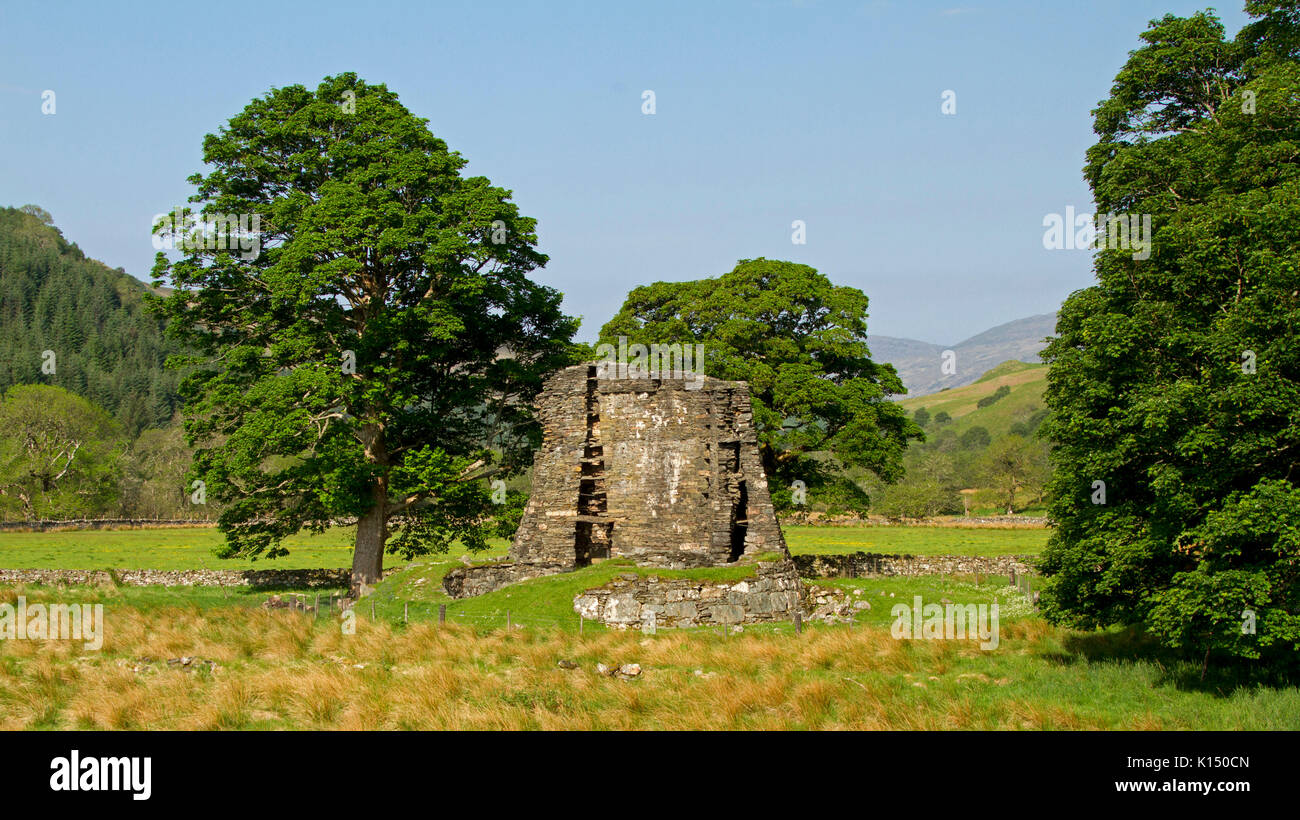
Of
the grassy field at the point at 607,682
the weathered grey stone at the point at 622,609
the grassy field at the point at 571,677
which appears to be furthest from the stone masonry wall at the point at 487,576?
the grassy field at the point at 607,682

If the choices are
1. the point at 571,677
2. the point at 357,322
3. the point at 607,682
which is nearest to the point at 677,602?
the point at 571,677

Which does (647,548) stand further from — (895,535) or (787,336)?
(895,535)

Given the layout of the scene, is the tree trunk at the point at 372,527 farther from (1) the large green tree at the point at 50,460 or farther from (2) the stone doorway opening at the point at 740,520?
(1) the large green tree at the point at 50,460

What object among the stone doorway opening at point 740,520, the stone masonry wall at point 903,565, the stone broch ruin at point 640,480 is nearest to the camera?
the stone broch ruin at point 640,480

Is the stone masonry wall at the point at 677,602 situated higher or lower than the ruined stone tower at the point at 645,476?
lower

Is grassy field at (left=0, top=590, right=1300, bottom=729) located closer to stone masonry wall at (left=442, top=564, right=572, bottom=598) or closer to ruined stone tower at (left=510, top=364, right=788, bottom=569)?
stone masonry wall at (left=442, top=564, right=572, bottom=598)

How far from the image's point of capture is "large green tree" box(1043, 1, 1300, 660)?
12336 mm

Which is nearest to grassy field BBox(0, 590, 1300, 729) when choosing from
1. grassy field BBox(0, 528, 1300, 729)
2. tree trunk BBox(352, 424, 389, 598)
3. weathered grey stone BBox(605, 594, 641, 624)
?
grassy field BBox(0, 528, 1300, 729)

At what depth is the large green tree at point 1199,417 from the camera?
1234 centimetres

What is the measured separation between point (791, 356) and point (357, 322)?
50.4 ft

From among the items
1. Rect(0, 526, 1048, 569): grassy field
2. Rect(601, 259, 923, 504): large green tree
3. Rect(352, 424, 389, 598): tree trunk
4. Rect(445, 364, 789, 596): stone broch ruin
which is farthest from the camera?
Rect(0, 526, 1048, 569): grassy field

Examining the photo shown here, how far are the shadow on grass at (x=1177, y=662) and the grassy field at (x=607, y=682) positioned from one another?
64mm

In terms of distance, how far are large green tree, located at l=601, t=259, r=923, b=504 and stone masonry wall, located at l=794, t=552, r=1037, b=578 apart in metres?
3.23

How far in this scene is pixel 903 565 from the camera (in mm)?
36250
